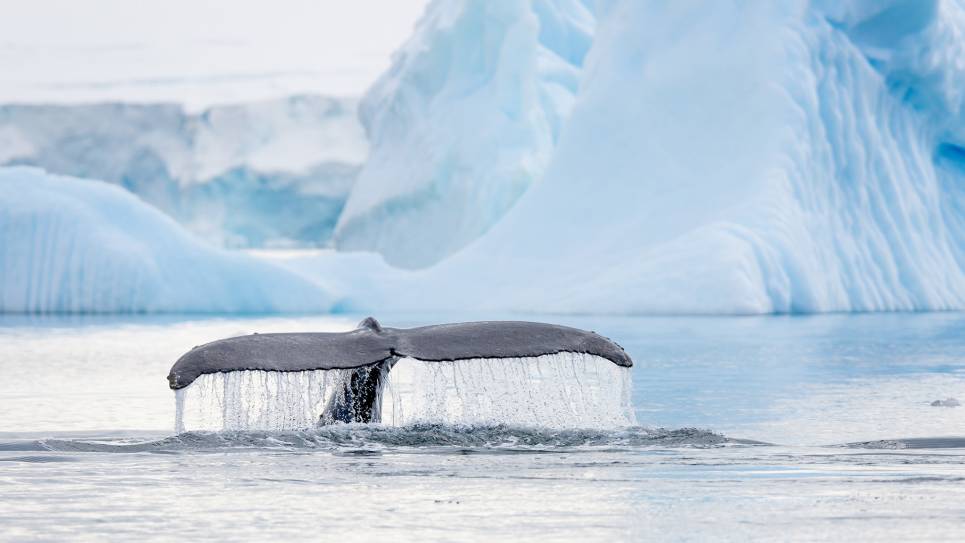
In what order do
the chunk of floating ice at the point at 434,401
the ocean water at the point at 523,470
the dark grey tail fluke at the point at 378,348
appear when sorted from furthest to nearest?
the chunk of floating ice at the point at 434,401, the dark grey tail fluke at the point at 378,348, the ocean water at the point at 523,470

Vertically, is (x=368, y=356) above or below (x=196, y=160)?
below

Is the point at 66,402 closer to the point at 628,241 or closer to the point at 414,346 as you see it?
the point at 414,346

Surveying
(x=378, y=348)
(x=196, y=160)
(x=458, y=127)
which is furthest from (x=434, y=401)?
(x=196, y=160)

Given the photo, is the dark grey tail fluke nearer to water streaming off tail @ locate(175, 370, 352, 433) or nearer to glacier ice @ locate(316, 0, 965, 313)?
water streaming off tail @ locate(175, 370, 352, 433)

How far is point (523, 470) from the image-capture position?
6.46 metres

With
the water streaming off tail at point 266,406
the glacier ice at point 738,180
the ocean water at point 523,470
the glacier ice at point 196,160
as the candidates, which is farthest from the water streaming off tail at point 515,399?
the glacier ice at point 196,160

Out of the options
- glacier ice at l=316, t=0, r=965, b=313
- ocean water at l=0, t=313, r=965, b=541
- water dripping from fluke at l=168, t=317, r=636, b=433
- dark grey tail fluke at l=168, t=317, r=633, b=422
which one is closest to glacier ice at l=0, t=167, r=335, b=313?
glacier ice at l=316, t=0, r=965, b=313

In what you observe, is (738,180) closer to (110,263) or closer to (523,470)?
(110,263)

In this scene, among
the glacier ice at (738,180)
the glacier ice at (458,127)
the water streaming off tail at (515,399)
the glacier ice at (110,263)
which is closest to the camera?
the water streaming off tail at (515,399)

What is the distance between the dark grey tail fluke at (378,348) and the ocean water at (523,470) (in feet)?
1.59

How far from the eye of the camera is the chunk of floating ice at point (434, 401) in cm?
691

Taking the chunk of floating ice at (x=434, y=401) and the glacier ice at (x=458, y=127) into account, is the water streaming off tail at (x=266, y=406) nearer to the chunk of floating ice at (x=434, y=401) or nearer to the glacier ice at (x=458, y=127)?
the chunk of floating ice at (x=434, y=401)

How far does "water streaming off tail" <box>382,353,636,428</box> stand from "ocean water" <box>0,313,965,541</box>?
0.27 meters

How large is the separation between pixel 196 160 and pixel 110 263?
2514 centimetres
